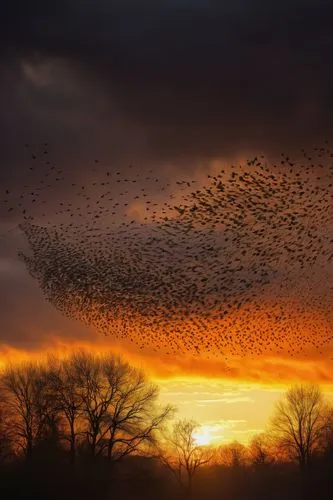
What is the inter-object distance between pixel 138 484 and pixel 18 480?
60.7 ft

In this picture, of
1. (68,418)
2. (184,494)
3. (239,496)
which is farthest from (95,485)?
(239,496)

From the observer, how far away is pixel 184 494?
107 meters

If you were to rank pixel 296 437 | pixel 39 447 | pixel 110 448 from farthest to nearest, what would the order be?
pixel 296 437 < pixel 110 448 < pixel 39 447

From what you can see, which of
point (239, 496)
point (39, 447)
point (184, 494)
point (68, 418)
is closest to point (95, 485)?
point (39, 447)

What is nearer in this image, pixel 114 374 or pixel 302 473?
pixel 114 374

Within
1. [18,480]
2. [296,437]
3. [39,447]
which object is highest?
[296,437]

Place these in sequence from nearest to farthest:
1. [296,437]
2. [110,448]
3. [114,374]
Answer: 1. [110,448]
2. [114,374]
3. [296,437]

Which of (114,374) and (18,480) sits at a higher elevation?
(114,374)

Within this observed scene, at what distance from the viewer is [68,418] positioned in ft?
234

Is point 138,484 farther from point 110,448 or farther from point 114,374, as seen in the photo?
point 114,374

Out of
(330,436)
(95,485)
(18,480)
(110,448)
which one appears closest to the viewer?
(18,480)

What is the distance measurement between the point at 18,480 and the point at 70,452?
51.5 ft

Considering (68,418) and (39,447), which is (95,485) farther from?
(68,418)

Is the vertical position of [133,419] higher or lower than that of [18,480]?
higher
